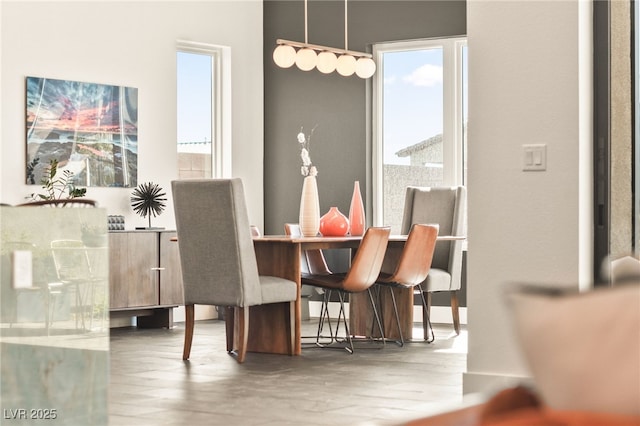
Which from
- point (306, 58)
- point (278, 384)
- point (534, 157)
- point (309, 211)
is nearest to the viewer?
point (534, 157)

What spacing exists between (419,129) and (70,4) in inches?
126

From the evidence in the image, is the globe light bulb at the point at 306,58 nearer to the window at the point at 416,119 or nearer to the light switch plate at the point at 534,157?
the window at the point at 416,119

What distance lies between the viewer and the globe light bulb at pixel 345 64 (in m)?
7.70

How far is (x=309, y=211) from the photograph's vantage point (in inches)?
266

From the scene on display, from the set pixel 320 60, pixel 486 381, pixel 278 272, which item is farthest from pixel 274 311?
pixel 320 60

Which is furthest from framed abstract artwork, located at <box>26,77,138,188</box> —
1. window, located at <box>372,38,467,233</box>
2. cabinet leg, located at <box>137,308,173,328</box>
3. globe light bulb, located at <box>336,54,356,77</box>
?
window, located at <box>372,38,467,233</box>

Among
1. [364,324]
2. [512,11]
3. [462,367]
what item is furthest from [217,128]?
[512,11]

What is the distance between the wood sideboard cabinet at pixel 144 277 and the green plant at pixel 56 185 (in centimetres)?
45

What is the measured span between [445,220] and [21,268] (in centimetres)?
479

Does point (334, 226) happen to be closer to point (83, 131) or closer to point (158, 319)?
point (158, 319)

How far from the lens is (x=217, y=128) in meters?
9.16

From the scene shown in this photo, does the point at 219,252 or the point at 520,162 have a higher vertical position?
the point at 520,162

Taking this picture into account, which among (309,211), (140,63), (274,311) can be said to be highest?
(140,63)

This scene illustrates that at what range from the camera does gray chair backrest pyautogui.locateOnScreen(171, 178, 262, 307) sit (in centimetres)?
573
